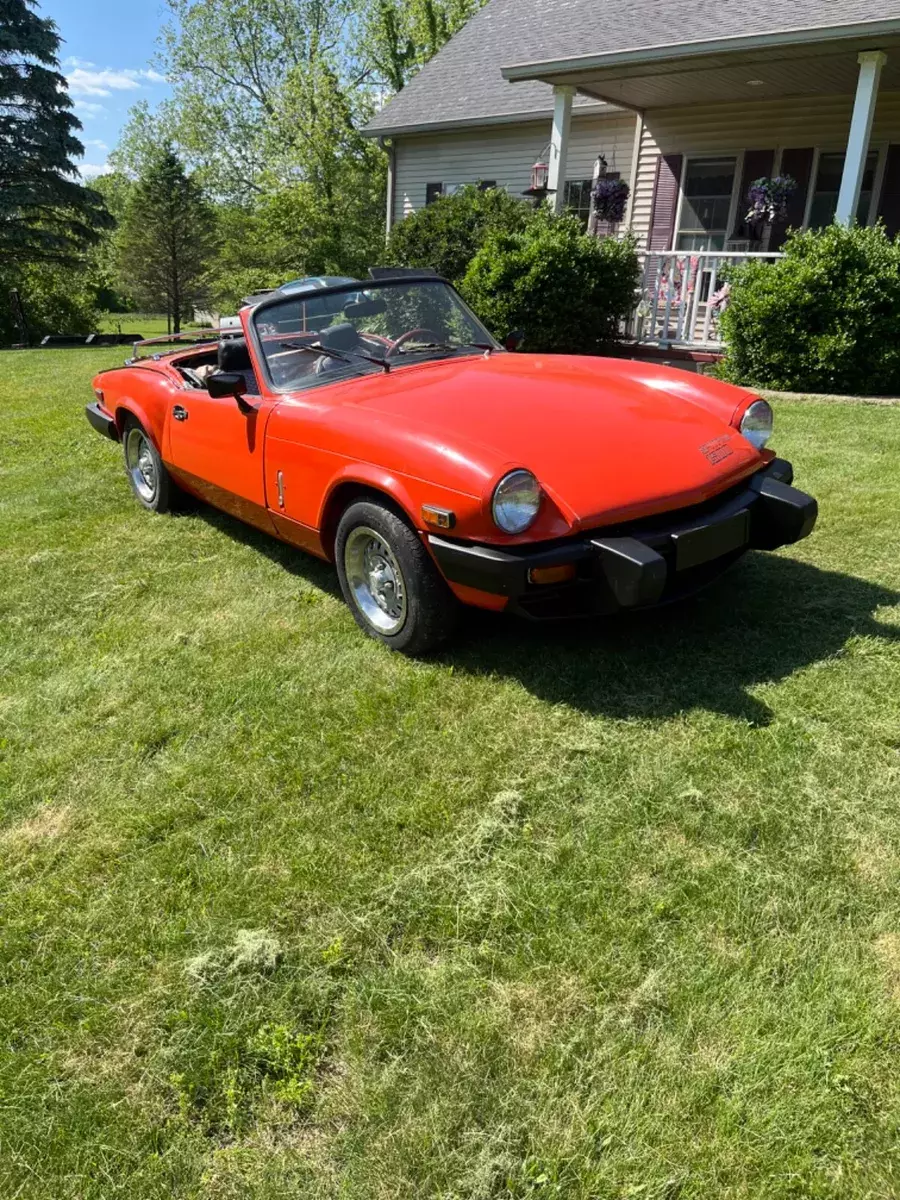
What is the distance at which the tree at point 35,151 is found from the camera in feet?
74.1

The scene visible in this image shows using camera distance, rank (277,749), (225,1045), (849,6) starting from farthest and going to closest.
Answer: (849,6) → (277,749) → (225,1045)

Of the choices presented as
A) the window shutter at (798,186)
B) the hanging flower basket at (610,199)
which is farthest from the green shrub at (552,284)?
the window shutter at (798,186)

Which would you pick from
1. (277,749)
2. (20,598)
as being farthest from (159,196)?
(277,749)

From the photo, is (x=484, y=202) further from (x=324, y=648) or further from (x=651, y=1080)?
(x=651, y=1080)

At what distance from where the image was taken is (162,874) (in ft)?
7.61

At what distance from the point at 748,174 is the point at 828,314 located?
6196 mm

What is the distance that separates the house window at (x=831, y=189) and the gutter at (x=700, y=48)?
3328mm

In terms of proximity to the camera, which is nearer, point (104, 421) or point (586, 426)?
point (586, 426)

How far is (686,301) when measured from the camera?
11203 millimetres

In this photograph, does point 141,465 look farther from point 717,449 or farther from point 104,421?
point 717,449

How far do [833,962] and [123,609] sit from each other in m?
3.33

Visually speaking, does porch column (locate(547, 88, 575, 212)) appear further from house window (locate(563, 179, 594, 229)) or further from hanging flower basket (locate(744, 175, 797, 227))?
house window (locate(563, 179, 594, 229))

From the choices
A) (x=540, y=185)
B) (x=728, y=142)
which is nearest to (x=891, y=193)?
(x=728, y=142)

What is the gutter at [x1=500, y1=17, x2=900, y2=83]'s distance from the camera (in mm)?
9188
